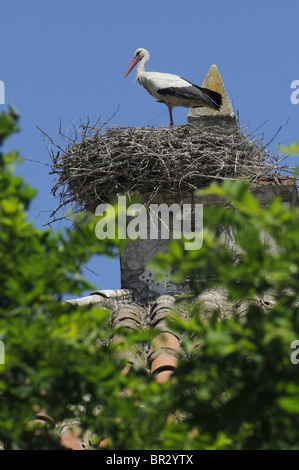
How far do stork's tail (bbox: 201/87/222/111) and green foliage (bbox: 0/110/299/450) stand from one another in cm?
526

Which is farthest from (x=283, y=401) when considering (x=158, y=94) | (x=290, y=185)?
(x=158, y=94)

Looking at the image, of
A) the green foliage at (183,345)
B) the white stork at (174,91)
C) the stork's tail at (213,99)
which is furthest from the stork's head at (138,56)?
the green foliage at (183,345)

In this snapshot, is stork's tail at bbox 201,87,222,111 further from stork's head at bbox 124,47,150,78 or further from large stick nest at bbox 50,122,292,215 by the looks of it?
stork's head at bbox 124,47,150,78

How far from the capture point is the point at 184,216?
243 inches

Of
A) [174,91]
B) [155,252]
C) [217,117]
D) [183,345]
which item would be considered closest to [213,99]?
[217,117]

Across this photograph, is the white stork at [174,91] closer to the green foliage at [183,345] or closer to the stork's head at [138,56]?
the stork's head at [138,56]

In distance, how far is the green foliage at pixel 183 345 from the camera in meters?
2.29

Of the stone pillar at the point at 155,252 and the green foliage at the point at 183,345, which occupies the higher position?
the stone pillar at the point at 155,252

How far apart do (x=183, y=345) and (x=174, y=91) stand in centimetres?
632

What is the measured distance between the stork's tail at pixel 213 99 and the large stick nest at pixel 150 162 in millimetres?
644

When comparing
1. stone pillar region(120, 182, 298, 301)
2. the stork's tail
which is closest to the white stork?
the stork's tail

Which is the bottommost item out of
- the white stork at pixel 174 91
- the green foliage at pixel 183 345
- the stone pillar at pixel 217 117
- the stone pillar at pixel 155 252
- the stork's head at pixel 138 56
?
the green foliage at pixel 183 345

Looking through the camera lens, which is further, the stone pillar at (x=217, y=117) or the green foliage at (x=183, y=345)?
the stone pillar at (x=217, y=117)
